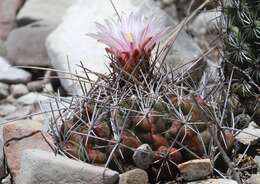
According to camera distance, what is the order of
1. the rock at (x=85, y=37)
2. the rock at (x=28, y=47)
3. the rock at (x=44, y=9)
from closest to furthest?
the rock at (x=85, y=37), the rock at (x=28, y=47), the rock at (x=44, y=9)

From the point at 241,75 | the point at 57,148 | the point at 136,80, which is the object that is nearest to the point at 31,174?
the point at 57,148

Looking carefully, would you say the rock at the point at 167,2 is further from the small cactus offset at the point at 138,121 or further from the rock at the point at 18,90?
the small cactus offset at the point at 138,121

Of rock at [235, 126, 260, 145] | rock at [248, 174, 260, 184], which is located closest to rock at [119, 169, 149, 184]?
rock at [248, 174, 260, 184]

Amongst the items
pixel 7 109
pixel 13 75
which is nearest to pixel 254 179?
pixel 7 109

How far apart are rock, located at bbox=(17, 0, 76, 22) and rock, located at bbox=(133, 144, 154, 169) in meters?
4.07

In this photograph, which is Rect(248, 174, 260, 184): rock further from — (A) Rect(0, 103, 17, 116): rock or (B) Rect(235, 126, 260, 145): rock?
(A) Rect(0, 103, 17, 116): rock

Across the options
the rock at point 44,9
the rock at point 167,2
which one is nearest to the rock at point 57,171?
the rock at point 167,2

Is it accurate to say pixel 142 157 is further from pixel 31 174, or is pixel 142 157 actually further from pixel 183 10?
pixel 183 10

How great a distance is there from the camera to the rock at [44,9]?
6562mm

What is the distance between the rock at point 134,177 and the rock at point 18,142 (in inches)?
18.0

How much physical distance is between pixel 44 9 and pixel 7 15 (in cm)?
59

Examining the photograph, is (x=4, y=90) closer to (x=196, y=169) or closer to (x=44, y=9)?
(x=44, y=9)

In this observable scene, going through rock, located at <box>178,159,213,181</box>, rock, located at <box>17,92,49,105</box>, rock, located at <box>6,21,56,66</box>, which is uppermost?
rock, located at <box>178,159,213,181</box>

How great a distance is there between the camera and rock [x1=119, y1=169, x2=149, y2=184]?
239cm
